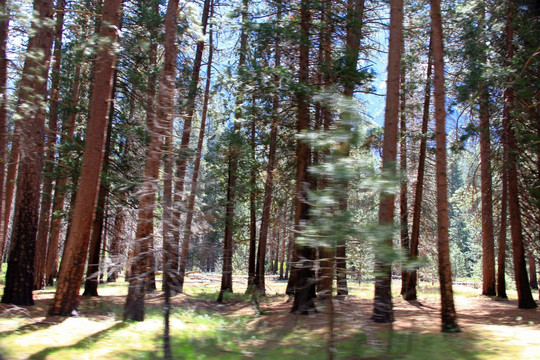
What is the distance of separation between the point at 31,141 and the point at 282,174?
9.97 metres

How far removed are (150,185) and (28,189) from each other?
5.08m

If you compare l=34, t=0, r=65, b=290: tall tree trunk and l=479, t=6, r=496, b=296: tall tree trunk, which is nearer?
l=34, t=0, r=65, b=290: tall tree trunk

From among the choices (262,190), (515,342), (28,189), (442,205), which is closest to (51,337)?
(28,189)

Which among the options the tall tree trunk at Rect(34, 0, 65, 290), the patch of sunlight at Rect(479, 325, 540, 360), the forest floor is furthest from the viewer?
the tall tree trunk at Rect(34, 0, 65, 290)

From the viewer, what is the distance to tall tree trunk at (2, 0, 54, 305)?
9.78 m

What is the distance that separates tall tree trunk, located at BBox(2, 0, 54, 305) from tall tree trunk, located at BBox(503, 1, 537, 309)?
14.2 m

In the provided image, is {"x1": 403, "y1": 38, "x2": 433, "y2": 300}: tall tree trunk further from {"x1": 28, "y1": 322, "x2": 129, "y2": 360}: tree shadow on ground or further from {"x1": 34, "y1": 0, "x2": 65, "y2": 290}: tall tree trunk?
{"x1": 34, "y1": 0, "x2": 65, "y2": 290}: tall tree trunk

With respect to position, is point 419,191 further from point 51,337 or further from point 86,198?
point 51,337

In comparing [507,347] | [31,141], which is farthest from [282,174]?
[507,347]

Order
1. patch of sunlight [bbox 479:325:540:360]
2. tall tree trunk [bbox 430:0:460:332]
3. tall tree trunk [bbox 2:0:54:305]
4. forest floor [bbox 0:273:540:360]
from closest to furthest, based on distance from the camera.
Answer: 1. forest floor [bbox 0:273:540:360]
2. patch of sunlight [bbox 479:325:540:360]
3. tall tree trunk [bbox 430:0:460:332]
4. tall tree trunk [bbox 2:0:54:305]

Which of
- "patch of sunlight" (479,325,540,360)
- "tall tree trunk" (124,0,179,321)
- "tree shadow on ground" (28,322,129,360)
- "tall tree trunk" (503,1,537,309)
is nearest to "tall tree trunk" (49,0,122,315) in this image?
"tall tree trunk" (124,0,179,321)

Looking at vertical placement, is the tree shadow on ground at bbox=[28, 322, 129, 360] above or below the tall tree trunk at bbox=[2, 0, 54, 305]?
below

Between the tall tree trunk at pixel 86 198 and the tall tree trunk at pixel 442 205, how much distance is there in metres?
7.76

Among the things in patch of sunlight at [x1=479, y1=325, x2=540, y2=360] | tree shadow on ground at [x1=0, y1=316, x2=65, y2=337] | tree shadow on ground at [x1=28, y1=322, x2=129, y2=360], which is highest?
patch of sunlight at [x1=479, y1=325, x2=540, y2=360]
